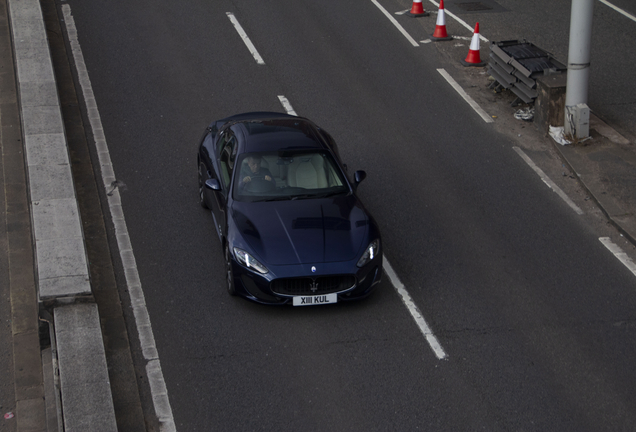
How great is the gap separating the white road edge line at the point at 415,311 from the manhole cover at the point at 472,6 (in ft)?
37.9

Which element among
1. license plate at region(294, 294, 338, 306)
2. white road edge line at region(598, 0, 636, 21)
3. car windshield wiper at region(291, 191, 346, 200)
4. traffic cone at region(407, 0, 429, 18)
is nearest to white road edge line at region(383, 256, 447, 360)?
license plate at region(294, 294, 338, 306)

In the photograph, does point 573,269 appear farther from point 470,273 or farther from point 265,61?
point 265,61

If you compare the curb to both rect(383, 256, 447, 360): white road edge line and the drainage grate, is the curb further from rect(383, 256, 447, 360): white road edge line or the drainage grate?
the drainage grate

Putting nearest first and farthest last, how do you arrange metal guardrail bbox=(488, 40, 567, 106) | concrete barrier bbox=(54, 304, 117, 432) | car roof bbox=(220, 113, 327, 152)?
concrete barrier bbox=(54, 304, 117, 432) < car roof bbox=(220, 113, 327, 152) < metal guardrail bbox=(488, 40, 567, 106)

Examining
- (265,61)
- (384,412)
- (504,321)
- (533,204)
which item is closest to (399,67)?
(265,61)

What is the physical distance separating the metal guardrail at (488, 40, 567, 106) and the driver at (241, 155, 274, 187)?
6.67 m

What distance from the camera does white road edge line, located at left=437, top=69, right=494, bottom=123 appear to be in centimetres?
1413

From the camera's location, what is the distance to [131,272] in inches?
370

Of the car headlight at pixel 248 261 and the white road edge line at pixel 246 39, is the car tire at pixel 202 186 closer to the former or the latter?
the car headlight at pixel 248 261

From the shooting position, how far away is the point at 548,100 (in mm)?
13281

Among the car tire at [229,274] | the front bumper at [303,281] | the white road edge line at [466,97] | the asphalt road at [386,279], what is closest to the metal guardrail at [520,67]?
the white road edge line at [466,97]

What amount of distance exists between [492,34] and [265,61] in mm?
5615

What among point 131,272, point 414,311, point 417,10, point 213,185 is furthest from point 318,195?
point 417,10

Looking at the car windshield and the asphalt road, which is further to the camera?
the car windshield
